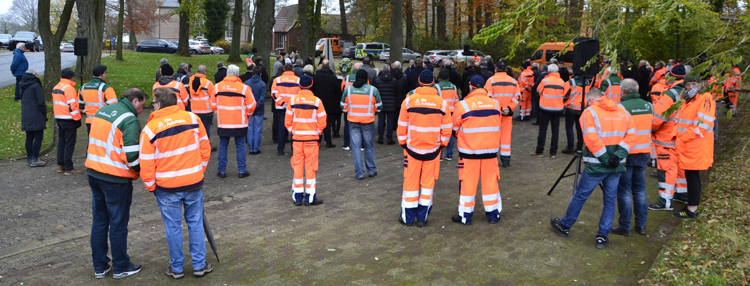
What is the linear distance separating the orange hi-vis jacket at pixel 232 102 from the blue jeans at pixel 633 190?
6.04 m

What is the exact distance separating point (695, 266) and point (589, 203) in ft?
7.74

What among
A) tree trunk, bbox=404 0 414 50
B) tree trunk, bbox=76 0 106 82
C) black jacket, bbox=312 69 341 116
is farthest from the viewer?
tree trunk, bbox=404 0 414 50

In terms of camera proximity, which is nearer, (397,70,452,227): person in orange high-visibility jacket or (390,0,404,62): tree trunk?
(397,70,452,227): person in orange high-visibility jacket

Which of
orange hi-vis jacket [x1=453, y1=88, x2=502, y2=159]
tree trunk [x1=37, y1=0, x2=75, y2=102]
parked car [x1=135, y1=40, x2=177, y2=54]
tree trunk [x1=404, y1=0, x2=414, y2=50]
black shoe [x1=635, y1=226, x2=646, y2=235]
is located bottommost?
black shoe [x1=635, y1=226, x2=646, y2=235]

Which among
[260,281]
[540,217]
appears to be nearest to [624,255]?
[540,217]

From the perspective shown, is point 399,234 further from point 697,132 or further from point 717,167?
point 717,167

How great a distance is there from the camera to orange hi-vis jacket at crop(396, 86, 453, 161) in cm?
685

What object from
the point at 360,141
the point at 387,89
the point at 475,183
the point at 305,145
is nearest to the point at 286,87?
the point at 387,89

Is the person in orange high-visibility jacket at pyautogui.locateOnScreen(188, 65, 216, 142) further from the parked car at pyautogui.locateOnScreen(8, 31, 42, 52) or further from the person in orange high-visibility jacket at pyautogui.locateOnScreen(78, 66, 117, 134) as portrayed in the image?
the parked car at pyautogui.locateOnScreen(8, 31, 42, 52)

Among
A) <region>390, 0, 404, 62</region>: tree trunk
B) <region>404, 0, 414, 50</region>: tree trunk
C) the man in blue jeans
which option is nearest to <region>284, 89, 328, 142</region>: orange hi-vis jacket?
the man in blue jeans

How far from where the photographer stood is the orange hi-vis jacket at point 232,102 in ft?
31.2

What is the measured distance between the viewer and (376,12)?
47.3 meters

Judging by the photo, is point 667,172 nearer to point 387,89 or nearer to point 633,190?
point 633,190

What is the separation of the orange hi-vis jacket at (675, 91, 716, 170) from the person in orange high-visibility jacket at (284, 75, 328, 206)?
4.88 m
